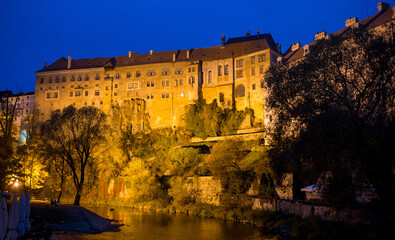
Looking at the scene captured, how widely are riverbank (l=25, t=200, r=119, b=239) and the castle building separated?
124 feet

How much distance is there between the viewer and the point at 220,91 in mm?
65562

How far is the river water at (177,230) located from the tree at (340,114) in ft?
22.5

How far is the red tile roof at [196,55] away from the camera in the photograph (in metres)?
67.4

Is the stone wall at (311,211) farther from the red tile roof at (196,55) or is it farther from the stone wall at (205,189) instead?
the red tile roof at (196,55)

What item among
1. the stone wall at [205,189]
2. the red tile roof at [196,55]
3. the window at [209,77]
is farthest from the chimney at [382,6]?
the window at [209,77]

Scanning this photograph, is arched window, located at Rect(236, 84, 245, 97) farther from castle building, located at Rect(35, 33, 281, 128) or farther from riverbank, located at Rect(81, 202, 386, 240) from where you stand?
riverbank, located at Rect(81, 202, 386, 240)

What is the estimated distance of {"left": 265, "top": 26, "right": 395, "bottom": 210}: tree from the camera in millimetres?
15039

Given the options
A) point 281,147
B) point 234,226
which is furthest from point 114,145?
point 281,147

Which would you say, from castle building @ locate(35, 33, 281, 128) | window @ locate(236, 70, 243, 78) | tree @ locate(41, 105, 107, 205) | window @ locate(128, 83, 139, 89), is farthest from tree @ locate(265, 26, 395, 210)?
window @ locate(128, 83, 139, 89)

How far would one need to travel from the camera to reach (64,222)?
24.0 meters

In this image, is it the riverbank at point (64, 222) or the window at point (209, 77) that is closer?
the riverbank at point (64, 222)

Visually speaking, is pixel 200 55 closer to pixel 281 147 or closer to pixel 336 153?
pixel 281 147

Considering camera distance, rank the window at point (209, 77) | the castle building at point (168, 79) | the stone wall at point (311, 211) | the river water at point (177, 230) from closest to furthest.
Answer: the stone wall at point (311, 211) < the river water at point (177, 230) < the castle building at point (168, 79) < the window at point (209, 77)

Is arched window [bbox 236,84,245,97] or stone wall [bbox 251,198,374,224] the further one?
arched window [bbox 236,84,245,97]
